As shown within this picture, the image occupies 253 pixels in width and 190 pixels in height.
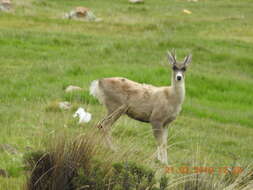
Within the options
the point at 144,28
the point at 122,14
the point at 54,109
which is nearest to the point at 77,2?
the point at 122,14

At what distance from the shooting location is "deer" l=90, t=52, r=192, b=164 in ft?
40.9

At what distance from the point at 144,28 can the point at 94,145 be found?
82.6ft

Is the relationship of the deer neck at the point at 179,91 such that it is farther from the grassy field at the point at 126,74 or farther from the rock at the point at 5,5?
the rock at the point at 5,5

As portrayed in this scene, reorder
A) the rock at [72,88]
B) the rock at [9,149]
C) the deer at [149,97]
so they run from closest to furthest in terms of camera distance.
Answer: the rock at [9,149] → the deer at [149,97] → the rock at [72,88]

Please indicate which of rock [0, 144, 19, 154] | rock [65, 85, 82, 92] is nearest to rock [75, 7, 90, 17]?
rock [65, 85, 82, 92]

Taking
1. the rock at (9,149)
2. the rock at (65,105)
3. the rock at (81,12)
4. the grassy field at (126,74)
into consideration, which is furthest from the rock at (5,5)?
the rock at (9,149)

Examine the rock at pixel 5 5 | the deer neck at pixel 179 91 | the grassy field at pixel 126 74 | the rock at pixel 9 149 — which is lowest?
the grassy field at pixel 126 74

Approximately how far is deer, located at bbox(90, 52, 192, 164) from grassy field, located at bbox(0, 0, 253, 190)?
0.34 m

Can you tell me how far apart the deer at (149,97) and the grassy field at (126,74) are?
0.34 m

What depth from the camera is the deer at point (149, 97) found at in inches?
491

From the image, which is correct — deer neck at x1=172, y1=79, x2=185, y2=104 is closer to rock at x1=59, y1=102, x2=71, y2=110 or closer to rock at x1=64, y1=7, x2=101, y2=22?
rock at x1=59, y1=102, x2=71, y2=110

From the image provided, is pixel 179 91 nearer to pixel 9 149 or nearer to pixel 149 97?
pixel 149 97

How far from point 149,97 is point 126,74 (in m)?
7.50

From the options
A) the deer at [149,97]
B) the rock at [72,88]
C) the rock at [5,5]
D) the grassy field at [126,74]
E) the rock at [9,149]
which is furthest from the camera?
the rock at [5,5]
